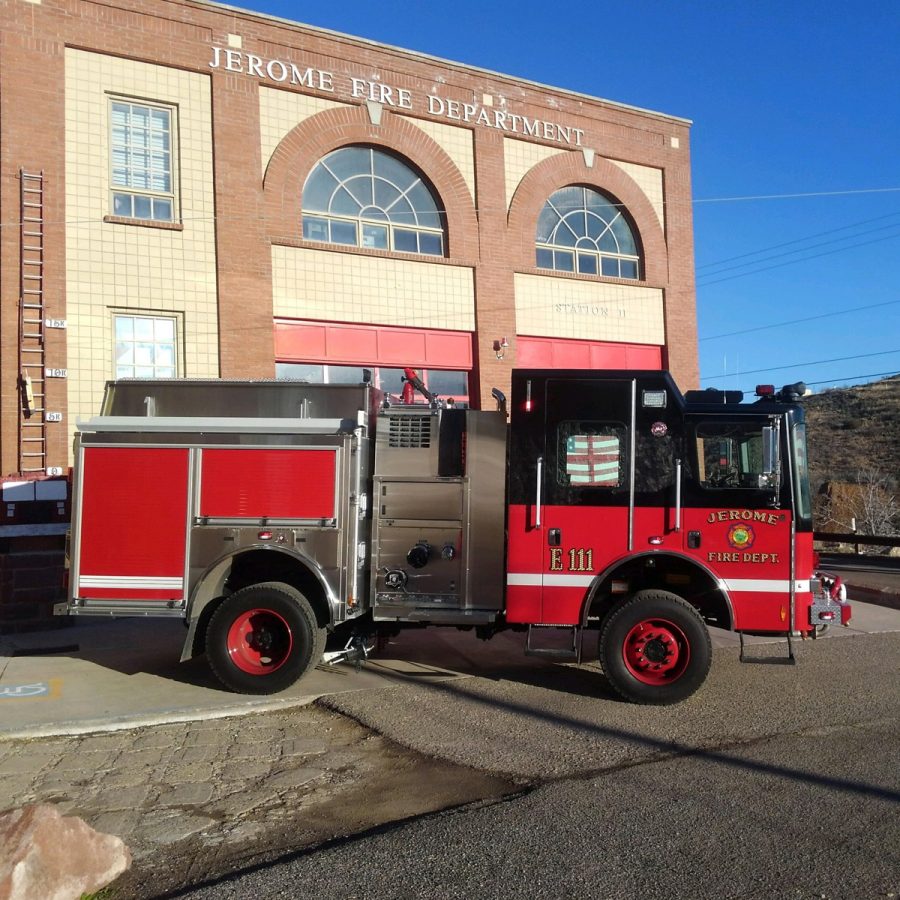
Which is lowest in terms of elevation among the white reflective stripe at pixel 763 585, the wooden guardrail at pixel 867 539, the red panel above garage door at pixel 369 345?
the wooden guardrail at pixel 867 539

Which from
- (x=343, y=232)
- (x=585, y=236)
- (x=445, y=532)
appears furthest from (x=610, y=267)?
(x=445, y=532)

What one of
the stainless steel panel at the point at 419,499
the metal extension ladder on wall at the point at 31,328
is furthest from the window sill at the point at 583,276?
the stainless steel panel at the point at 419,499

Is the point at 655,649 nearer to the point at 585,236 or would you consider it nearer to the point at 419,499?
the point at 419,499

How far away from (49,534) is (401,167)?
8.28 metres

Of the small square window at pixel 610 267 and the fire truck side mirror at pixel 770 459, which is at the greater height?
the small square window at pixel 610 267

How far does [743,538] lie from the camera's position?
23.3ft

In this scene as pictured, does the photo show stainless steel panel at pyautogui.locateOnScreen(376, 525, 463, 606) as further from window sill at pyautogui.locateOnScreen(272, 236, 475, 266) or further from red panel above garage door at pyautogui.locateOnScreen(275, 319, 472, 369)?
window sill at pyautogui.locateOnScreen(272, 236, 475, 266)

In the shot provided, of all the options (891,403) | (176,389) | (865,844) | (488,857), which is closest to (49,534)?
(176,389)

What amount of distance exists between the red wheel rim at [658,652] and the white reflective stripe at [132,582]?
12.9 feet

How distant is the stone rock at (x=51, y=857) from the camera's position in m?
3.49

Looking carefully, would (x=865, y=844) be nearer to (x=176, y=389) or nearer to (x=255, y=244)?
(x=176, y=389)

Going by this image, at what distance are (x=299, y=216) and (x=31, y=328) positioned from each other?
4371 millimetres

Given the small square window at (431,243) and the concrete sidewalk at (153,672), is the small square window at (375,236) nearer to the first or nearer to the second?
the small square window at (431,243)

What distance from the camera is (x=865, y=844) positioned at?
420 cm
